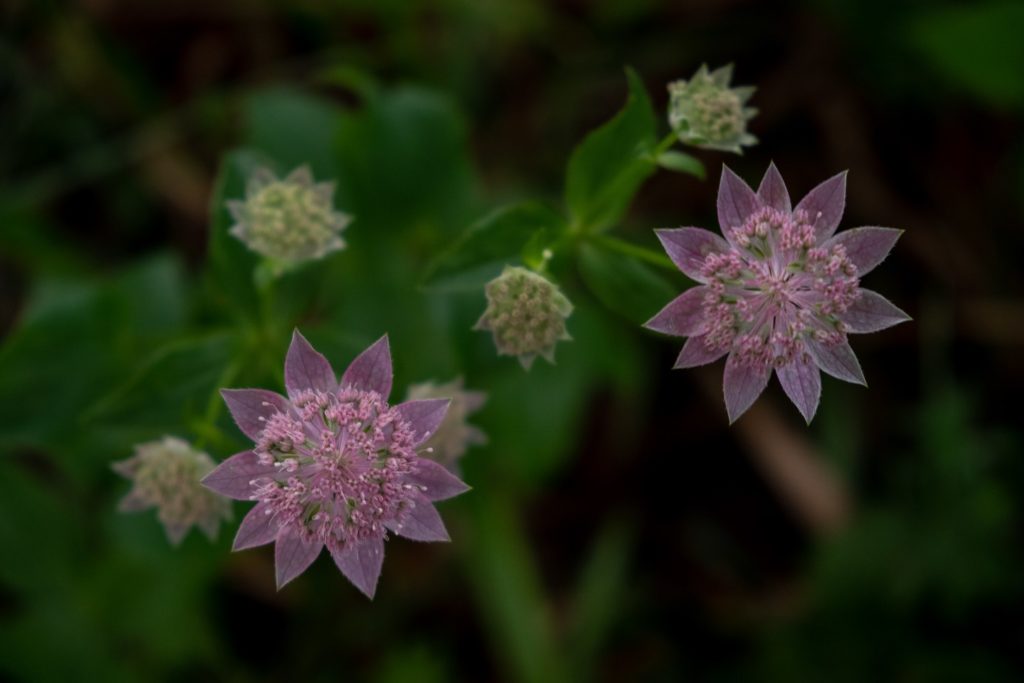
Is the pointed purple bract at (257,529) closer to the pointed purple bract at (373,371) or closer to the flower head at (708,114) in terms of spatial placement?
the pointed purple bract at (373,371)

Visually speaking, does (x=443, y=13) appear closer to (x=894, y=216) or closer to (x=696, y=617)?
(x=894, y=216)

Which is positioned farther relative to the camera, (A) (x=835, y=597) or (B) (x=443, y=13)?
(B) (x=443, y=13)

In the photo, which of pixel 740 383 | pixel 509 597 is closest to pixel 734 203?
pixel 740 383

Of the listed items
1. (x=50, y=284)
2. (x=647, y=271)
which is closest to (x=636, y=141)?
(x=647, y=271)

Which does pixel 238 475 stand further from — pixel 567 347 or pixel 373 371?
pixel 567 347

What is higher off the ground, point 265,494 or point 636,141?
point 636,141
